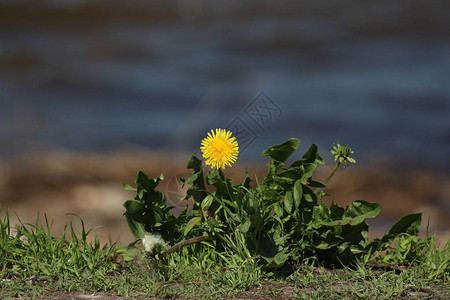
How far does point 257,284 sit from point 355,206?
3.67 feet

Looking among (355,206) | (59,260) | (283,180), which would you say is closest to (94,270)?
(59,260)

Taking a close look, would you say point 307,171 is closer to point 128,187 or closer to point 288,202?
point 288,202

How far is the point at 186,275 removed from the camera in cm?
409

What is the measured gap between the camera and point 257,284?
3.93m

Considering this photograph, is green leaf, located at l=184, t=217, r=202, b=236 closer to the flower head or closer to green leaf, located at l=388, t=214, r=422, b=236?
the flower head

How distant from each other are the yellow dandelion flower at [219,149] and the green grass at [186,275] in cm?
78

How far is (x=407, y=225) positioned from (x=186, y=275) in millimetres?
2124

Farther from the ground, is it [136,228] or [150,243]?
[136,228]

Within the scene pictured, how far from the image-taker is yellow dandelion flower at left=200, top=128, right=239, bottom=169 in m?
4.05

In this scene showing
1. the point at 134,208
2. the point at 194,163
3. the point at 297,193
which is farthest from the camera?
the point at 134,208

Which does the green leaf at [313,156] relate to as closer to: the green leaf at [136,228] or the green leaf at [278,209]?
the green leaf at [278,209]

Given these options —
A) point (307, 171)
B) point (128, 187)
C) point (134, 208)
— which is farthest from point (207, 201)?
point (307, 171)

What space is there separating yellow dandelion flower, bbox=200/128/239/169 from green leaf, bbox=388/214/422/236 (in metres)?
1.77

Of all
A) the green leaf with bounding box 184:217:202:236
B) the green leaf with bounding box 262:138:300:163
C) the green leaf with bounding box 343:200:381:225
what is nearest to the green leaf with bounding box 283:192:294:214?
A: the green leaf with bounding box 262:138:300:163
